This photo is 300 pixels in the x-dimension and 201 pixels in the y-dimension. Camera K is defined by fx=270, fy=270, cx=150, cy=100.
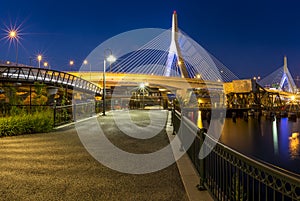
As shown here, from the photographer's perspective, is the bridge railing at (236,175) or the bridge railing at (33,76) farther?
the bridge railing at (33,76)

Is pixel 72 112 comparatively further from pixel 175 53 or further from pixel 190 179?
pixel 175 53

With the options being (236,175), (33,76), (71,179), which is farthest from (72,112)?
(33,76)

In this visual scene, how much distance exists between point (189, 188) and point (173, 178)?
0.82 meters

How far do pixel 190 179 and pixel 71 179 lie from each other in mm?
2538

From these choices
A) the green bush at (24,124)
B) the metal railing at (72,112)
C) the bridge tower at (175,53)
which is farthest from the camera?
the bridge tower at (175,53)

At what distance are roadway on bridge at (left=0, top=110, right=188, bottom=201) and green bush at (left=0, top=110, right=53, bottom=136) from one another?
10.7 ft

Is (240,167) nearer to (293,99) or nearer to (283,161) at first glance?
(283,161)

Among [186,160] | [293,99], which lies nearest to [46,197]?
[186,160]

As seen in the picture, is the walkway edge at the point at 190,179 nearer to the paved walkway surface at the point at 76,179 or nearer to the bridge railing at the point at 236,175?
the paved walkway surface at the point at 76,179

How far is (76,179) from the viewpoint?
229 inches

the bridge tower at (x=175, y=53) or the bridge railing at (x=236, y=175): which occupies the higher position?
the bridge tower at (x=175, y=53)

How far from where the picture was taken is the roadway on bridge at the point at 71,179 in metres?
4.86

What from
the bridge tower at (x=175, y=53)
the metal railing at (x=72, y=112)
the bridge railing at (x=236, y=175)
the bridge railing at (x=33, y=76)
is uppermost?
the bridge tower at (x=175, y=53)

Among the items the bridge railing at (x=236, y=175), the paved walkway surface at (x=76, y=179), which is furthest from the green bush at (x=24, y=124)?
the bridge railing at (x=236, y=175)
